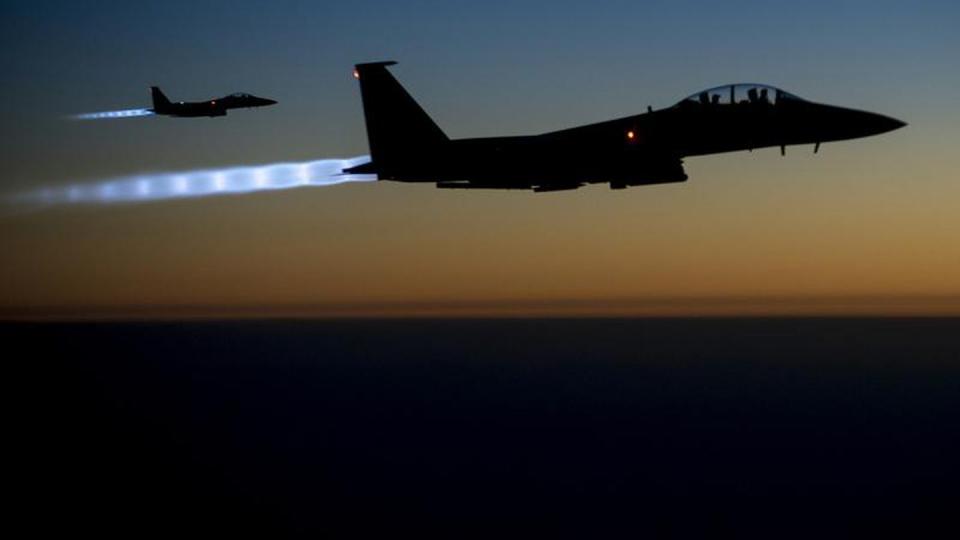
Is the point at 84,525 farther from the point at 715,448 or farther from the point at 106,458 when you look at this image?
the point at 715,448

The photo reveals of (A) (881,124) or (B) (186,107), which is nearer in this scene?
(A) (881,124)

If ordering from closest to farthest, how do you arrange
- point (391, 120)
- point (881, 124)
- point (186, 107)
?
point (881, 124) → point (391, 120) → point (186, 107)

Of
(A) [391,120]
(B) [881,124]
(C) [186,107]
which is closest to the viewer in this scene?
(B) [881,124]

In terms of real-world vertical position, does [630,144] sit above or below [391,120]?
below

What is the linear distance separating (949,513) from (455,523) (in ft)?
154

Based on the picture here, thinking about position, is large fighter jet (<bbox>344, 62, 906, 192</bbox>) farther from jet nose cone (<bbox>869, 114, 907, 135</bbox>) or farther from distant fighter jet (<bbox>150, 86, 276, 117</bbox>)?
distant fighter jet (<bbox>150, 86, 276, 117</bbox>)

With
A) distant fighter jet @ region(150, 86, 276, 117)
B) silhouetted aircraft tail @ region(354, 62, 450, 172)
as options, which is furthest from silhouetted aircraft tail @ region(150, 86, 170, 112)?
silhouetted aircraft tail @ region(354, 62, 450, 172)

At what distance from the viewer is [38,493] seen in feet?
336

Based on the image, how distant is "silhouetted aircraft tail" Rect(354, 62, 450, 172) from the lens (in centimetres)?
4603

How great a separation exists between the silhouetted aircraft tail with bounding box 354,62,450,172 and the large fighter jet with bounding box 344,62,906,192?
0.09m

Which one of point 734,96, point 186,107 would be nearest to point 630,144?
point 734,96

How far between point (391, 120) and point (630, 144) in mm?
11502

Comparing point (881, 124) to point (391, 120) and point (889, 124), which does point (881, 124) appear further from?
point (391, 120)

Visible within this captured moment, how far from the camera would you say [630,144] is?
41.2 m
